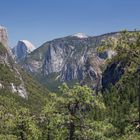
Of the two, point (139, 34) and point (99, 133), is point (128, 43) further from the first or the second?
point (99, 133)

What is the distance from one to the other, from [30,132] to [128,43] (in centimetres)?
2997

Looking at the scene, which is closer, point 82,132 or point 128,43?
point 128,43

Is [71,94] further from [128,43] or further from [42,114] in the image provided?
[128,43]

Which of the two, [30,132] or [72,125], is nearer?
[72,125]

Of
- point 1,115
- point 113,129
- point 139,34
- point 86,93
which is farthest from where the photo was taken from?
point 1,115

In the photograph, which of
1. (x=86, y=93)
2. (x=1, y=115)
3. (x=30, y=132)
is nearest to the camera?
(x=86, y=93)

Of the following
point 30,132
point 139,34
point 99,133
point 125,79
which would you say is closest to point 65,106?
point 99,133

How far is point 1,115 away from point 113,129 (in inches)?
757

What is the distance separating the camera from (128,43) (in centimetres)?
3712

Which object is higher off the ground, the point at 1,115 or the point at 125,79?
the point at 125,79

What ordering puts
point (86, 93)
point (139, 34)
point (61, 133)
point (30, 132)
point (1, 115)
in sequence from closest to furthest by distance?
point (139, 34)
point (86, 93)
point (61, 133)
point (1, 115)
point (30, 132)

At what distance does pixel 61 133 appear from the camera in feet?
158

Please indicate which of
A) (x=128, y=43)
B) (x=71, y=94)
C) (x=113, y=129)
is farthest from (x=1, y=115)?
(x=128, y=43)

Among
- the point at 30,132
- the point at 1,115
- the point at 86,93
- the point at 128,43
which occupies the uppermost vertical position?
the point at 128,43
